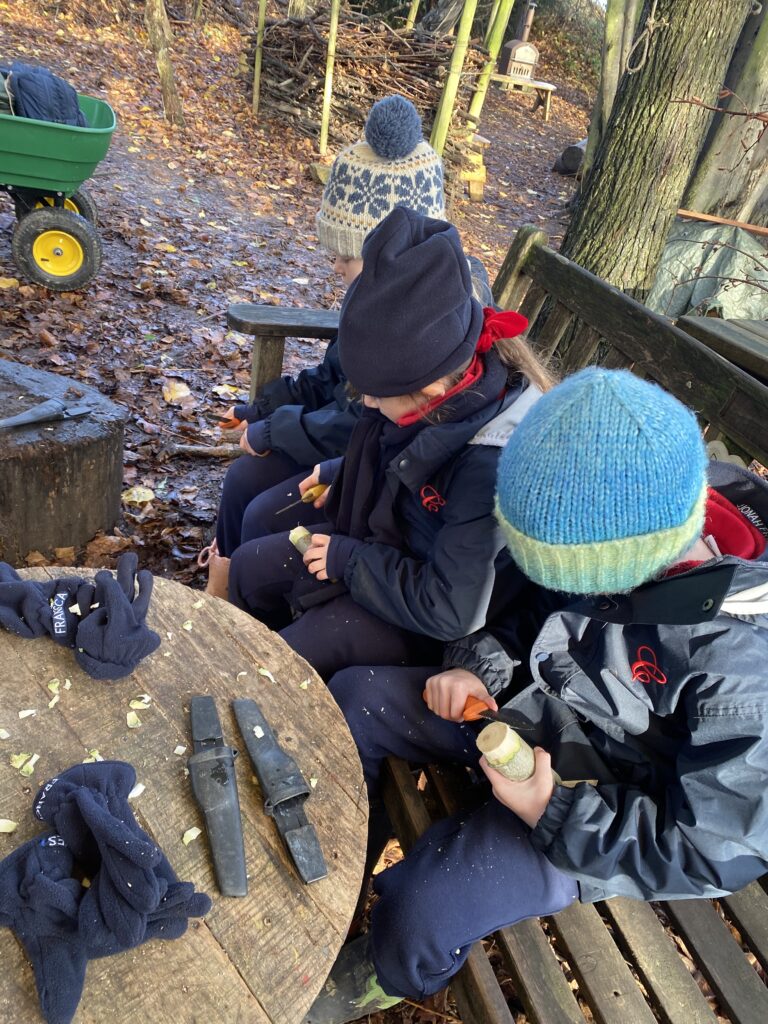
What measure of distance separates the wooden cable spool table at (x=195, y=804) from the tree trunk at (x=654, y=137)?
315cm

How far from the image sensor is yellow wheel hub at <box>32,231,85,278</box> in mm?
4707

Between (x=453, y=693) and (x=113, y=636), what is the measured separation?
0.79m

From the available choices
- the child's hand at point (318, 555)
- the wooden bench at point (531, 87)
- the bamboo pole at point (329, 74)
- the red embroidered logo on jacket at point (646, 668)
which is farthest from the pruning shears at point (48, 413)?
the wooden bench at point (531, 87)

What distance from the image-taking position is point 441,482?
1.99 meters

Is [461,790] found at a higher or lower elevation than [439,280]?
lower

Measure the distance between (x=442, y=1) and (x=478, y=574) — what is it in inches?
557

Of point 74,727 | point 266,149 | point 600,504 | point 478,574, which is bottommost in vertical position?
point 266,149

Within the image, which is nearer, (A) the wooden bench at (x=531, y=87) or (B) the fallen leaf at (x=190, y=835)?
(B) the fallen leaf at (x=190, y=835)

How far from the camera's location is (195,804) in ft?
4.31

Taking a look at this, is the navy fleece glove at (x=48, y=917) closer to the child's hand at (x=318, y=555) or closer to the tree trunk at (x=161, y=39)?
the child's hand at (x=318, y=555)

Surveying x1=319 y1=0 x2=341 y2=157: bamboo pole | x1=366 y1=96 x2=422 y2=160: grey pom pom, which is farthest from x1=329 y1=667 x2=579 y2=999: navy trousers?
x1=319 y1=0 x2=341 y2=157: bamboo pole

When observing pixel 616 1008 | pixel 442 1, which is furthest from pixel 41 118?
pixel 442 1

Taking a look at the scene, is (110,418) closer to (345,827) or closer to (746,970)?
(345,827)

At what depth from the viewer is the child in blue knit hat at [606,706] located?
1.30 metres
